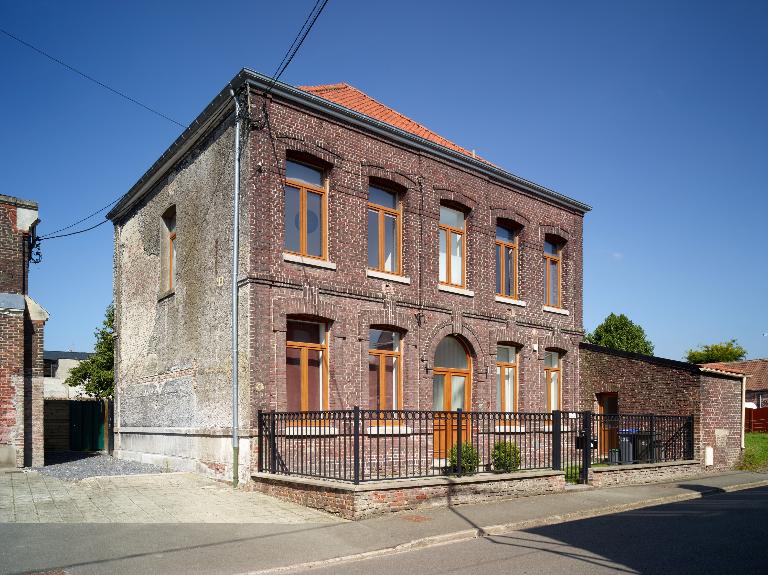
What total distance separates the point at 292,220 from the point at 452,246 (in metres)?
4.94

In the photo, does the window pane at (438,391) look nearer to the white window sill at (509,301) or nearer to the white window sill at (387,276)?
the white window sill at (387,276)

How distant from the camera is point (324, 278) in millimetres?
14711

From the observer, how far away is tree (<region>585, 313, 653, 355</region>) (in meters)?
44.2

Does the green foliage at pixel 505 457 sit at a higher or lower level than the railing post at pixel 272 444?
lower

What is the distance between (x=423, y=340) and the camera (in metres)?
16.5

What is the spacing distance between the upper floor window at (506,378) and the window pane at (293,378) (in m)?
6.46

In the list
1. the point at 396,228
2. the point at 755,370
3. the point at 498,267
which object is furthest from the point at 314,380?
the point at 755,370

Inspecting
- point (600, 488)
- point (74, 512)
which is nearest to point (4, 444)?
point (74, 512)

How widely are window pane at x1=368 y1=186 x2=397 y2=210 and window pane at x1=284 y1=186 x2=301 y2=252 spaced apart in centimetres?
206

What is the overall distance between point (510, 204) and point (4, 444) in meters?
13.5

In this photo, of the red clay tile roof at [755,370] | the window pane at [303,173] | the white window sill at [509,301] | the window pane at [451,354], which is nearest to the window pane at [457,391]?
the window pane at [451,354]

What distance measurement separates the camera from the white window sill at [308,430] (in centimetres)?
1276

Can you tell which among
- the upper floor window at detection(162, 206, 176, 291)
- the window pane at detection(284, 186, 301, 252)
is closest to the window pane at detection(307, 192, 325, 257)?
the window pane at detection(284, 186, 301, 252)

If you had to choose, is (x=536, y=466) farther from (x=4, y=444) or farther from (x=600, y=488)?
(x=4, y=444)
